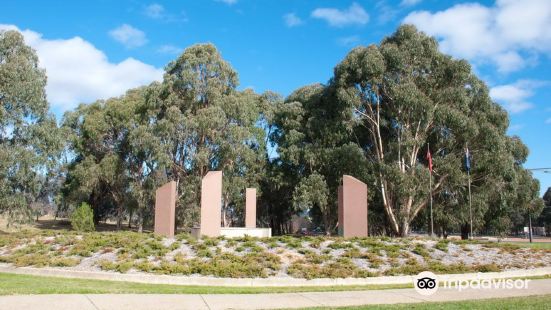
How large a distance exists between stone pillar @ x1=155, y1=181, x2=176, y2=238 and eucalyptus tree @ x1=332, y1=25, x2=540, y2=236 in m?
15.5

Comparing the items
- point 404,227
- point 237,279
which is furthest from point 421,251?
point 404,227

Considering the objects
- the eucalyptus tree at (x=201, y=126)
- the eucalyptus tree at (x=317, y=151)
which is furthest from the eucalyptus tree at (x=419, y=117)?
the eucalyptus tree at (x=201, y=126)

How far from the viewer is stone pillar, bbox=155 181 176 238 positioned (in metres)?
22.3

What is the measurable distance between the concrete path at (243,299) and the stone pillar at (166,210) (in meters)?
12.6

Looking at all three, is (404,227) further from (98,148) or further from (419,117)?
(98,148)

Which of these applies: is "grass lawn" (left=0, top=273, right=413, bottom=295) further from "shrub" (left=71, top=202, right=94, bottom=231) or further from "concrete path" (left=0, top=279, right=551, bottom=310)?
"shrub" (left=71, top=202, right=94, bottom=231)

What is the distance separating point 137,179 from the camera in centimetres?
4378

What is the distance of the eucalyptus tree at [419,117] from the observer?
106ft

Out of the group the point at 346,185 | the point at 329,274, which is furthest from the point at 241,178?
the point at 329,274

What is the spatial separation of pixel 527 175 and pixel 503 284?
3457 centimetres

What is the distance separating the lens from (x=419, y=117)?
32.9 m

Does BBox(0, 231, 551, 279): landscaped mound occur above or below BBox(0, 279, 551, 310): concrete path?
above

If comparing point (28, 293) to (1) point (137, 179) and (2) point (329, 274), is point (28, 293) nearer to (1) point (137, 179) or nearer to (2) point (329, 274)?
(2) point (329, 274)

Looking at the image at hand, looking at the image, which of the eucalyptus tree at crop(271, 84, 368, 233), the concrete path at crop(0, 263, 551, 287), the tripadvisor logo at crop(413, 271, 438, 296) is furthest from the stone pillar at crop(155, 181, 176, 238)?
the eucalyptus tree at crop(271, 84, 368, 233)
